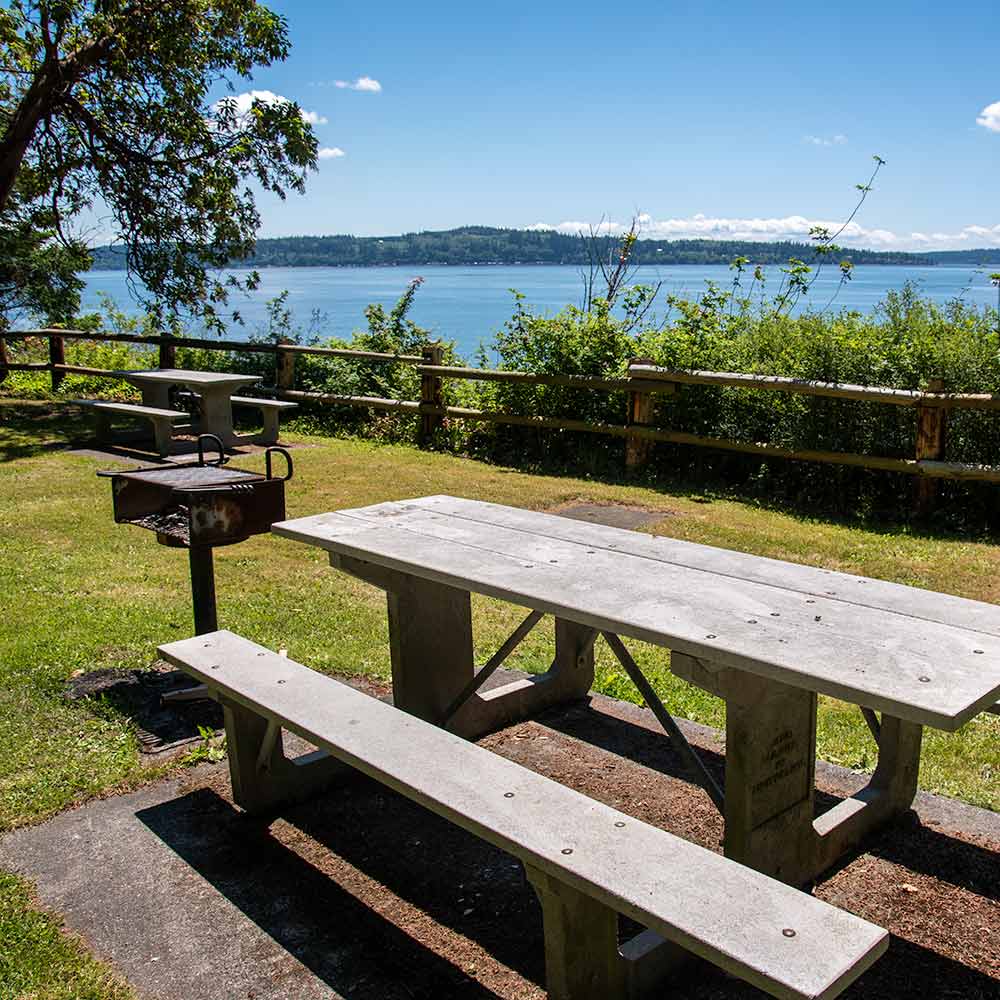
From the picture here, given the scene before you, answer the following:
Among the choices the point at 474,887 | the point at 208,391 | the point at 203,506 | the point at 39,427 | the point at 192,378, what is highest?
the point at 203,506

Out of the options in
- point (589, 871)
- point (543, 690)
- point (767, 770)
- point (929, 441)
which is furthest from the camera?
point (929, 441)

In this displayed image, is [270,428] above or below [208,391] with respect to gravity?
below

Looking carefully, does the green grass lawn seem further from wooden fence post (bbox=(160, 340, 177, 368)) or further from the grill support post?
wooden fence post (bbox=(160, 340, 177, 368))

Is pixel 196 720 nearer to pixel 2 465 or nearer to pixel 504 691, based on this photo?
pixel 504 691

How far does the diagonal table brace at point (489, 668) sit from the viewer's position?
375 cm

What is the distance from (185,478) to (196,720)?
3.22ft

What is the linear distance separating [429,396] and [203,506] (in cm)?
676

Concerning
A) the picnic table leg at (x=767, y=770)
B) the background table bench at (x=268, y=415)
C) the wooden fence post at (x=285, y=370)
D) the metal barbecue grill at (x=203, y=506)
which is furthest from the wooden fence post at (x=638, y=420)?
the picnic table leg at (x=767, y=770)

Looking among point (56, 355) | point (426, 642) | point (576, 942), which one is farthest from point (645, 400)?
point (56, 355)

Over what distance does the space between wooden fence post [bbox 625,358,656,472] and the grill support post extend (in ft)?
17.4

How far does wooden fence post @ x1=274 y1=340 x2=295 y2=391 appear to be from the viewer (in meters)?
12.3

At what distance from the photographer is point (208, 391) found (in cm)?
1038

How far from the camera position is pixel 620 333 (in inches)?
384

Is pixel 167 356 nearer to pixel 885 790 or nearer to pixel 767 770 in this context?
pixel 885 790
